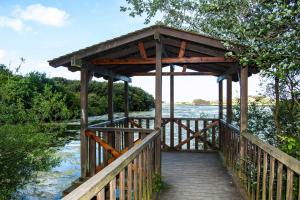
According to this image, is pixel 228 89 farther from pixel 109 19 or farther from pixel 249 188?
pixel 109 19

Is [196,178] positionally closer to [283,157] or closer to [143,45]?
[143,45]

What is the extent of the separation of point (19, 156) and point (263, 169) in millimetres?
4782

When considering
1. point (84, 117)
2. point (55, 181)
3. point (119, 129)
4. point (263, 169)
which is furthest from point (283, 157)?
point (55, 181)

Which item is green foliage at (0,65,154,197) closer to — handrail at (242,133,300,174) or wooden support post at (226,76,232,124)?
wooden support post at (226,76,232,124)

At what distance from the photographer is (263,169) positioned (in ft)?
11.3

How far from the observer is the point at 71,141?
612 inches

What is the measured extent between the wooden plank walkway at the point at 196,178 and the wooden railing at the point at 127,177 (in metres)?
0.53

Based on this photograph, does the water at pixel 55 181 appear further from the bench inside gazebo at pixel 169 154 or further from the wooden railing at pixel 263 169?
the wooden railing at pixel 263 169

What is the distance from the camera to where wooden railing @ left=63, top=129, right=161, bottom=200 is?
1907 millimetres

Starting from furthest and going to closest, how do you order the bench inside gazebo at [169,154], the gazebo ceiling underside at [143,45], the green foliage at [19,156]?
the green foliage at [19,156] → the gazebo ceiling underside at [143,45] → the bench inside gazebo at [169,154]

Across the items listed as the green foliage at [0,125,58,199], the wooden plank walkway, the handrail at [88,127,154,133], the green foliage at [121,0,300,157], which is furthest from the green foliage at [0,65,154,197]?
the green foliage at [121,0,300,157]

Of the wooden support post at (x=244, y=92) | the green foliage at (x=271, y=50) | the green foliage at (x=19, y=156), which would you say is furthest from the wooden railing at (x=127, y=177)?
the green foliage at (x=19, y=156)

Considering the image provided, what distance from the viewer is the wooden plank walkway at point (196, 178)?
486cm

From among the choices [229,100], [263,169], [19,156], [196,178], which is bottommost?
[196,178]
